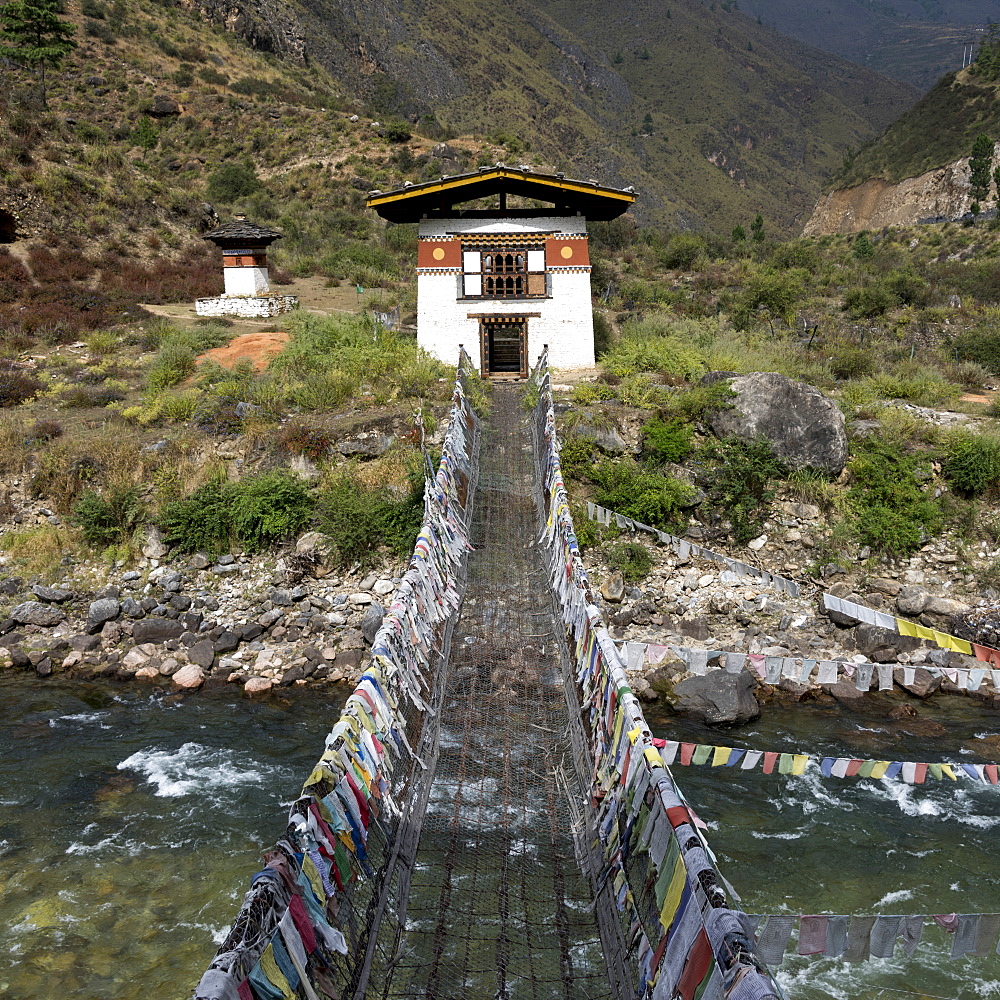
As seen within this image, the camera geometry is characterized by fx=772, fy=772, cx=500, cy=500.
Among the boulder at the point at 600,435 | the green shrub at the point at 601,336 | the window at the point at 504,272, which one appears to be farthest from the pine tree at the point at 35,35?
the boulder at the point at 600,435

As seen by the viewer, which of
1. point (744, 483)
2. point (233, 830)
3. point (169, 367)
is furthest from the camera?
point (169, 367)

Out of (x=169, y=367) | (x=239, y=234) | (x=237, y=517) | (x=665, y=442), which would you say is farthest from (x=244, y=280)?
(x=665, y=442)

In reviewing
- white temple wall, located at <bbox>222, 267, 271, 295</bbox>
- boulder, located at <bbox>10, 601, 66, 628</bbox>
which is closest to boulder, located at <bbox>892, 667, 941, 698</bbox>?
boulder, located at <bbox>10, 601, 66, 628</bbox>

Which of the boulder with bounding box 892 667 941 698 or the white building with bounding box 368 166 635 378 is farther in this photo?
the white building with bounding box 368 166 635 378

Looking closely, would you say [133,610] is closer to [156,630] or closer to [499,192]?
[156,630]

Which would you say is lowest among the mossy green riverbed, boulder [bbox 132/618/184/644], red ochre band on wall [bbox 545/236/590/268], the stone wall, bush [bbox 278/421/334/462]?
the mossy green riverbed

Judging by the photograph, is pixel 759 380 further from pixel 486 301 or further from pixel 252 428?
pixel 252 428

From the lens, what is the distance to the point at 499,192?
1820 cm

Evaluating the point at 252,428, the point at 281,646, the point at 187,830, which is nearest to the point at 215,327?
the point at 252,428

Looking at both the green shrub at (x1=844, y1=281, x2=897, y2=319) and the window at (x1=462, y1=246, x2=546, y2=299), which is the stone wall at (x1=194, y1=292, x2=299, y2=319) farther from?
the green shrub at (x1=844, y1=281, x2=897, y2=319)

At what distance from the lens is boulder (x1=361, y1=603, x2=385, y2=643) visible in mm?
12641

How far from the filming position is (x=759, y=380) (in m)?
15.8

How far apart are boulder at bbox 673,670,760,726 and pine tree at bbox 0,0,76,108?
45245 mm

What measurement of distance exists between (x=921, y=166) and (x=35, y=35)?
65421 mm
